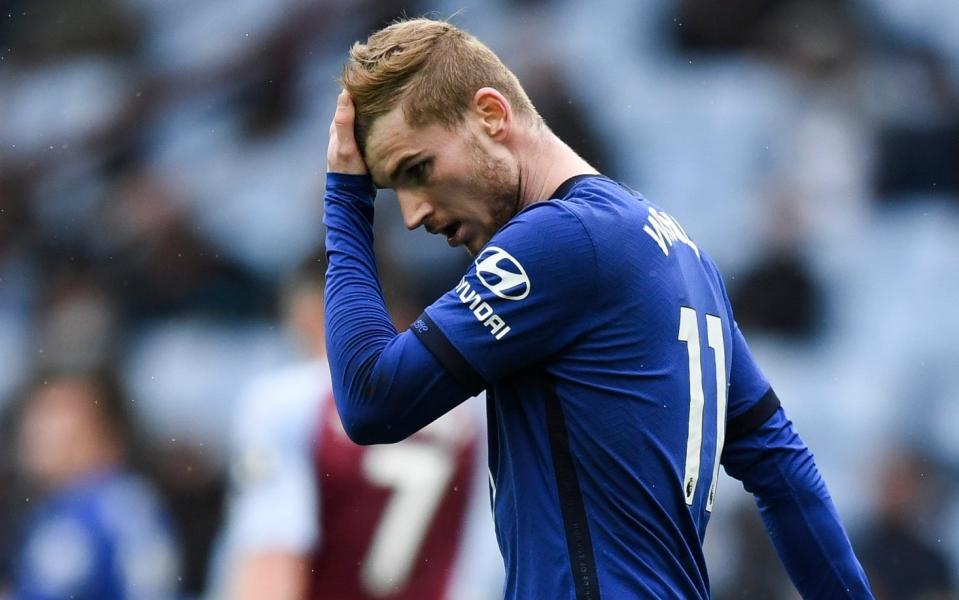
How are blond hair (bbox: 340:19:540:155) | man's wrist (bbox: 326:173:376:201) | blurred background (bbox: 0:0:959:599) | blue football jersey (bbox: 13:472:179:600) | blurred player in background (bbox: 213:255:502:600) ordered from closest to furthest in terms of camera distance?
blond hair (bbox: 340:19:540:155) < man's wrist (bbox: 326:173:376:201) < blurred player in background (bbox: 213:255:502:600) < blue football jersey (bbox: 13:472:179:600) < blurred background (bbox: 0:0:959:599)

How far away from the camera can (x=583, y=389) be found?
170cm

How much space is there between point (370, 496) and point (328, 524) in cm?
13

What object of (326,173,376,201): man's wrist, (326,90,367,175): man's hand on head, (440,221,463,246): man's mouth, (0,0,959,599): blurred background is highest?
(326,90,367,175): man's hand on head

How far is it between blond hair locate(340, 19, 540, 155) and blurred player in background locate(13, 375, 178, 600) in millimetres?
3216

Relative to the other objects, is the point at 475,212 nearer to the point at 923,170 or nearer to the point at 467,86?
the point at 467,86

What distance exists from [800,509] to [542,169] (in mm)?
649

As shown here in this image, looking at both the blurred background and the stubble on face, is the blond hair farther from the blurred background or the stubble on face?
the blurred background

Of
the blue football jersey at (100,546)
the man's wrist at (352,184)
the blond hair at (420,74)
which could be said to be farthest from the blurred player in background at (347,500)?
the blond hair at (420,74)

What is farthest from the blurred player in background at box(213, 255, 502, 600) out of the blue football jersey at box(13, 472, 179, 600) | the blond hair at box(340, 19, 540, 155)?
the blond hair at box(340, 19, 540, 155)

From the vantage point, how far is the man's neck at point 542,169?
1.86 metres

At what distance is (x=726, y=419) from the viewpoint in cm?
197

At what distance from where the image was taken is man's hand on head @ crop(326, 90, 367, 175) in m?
1.87

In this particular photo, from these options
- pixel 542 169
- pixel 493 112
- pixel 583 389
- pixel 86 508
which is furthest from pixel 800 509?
pixel 86 508

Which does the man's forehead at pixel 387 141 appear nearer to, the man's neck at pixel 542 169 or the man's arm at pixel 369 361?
the man's arm at pixel 369 361
